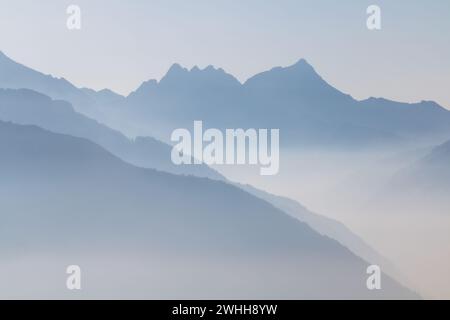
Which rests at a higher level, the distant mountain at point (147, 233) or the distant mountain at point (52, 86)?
the distant mountain at point (52, 86)

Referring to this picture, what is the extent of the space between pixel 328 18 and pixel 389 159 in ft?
3.83

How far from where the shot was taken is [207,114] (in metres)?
5.75

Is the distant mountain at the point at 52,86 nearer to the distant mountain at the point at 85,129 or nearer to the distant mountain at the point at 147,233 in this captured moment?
the distant mountain at the point at 85,129

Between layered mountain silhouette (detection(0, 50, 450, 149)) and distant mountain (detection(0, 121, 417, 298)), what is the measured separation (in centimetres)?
35

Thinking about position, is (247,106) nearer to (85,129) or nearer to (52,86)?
(85,129)

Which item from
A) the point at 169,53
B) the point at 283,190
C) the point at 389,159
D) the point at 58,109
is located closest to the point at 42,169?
the point at 58,109

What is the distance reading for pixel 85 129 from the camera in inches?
227

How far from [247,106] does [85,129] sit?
1.23 m

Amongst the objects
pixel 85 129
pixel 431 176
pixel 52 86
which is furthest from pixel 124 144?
pixel 431 176

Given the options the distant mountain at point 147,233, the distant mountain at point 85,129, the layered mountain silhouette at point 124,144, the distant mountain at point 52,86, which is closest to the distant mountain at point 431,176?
the layered mountain silhouette at point 124,144

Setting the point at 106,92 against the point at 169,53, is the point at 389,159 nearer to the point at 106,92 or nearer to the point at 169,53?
the point at 169,53

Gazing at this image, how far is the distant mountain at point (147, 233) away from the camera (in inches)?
222

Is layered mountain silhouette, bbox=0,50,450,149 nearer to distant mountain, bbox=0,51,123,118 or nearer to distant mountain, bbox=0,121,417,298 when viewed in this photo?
distant mountain, bbox=0,51,123,118

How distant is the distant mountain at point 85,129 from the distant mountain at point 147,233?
0.06m
